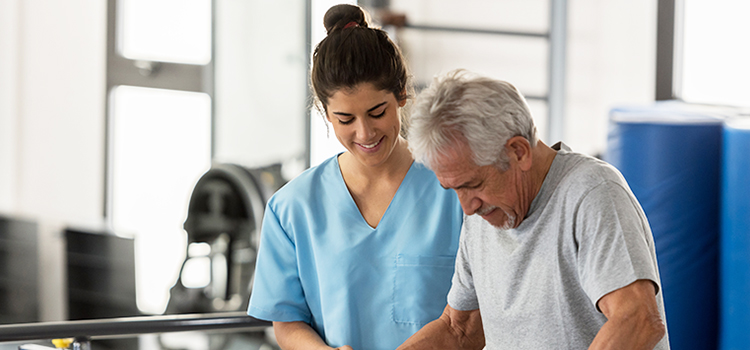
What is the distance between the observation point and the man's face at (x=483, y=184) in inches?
42.2

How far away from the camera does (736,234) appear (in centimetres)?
192

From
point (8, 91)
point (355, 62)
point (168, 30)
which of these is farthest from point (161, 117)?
point (355, 62)

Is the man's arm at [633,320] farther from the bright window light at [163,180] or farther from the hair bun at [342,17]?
the bright window light at [163,180]

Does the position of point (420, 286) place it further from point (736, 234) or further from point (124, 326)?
point (736, 234)

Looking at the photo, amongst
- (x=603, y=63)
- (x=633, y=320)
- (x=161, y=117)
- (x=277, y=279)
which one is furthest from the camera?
(x=161, y=117)

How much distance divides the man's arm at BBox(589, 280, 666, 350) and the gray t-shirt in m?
0.02

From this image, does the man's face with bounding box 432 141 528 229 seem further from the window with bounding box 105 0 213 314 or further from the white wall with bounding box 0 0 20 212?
the white wall with bounding box 0 0 20 212

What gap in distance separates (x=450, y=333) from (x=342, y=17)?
68cm

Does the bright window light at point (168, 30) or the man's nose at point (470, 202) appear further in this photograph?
the bright window light at point (168, 30)

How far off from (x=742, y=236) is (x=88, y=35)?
4.26 m

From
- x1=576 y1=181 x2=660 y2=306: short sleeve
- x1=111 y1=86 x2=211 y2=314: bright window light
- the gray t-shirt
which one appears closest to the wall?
x1=111 y1=86 x2=211 y2=314: bright window light

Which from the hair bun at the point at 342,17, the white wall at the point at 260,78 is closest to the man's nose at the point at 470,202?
the hair bun at the point at 342,17

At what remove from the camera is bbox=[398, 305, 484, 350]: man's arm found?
132cm

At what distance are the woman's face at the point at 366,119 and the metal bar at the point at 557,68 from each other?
331 centimetres
